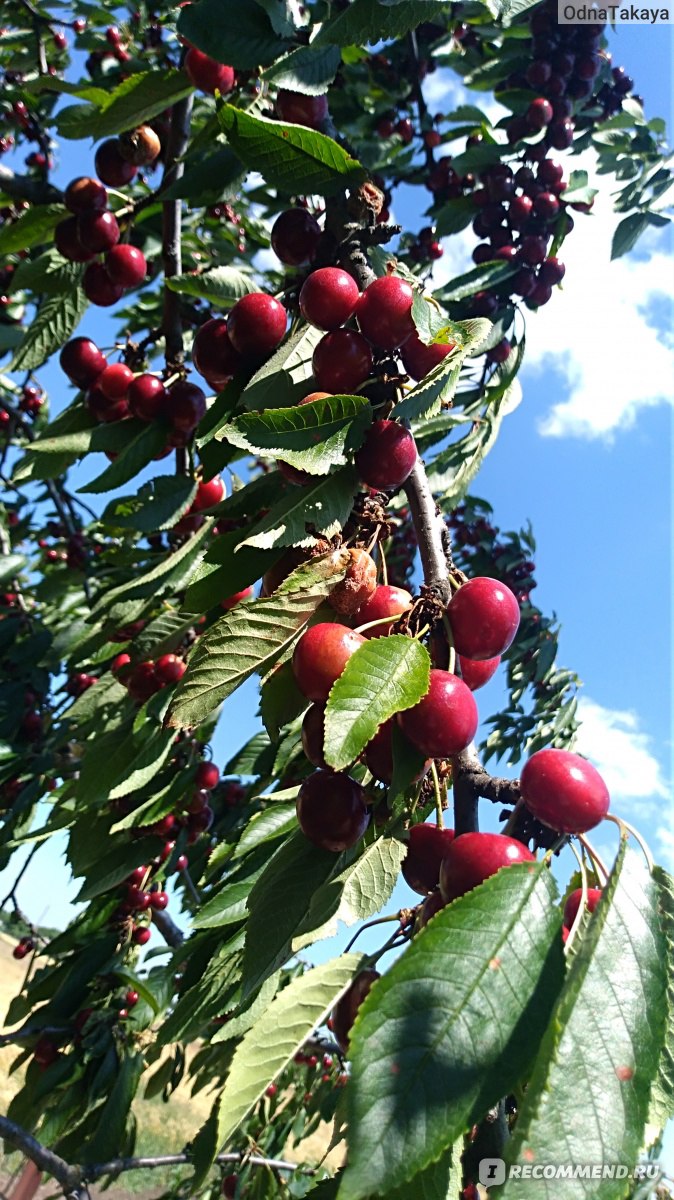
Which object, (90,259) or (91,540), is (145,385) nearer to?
(90,259)

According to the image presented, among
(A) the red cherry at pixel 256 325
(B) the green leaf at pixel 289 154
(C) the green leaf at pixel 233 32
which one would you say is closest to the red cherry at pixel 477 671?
(A) the red cherry at pixel 256 325

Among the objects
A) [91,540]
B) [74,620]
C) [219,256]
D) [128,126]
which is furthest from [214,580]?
[91,540]

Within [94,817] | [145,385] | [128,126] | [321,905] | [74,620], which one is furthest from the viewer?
[74,620]

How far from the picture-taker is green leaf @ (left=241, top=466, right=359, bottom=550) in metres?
0.90

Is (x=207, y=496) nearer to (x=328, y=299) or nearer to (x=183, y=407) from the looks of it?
(x=183, y=407)

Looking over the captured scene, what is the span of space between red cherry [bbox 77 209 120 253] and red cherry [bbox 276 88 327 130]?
52cm

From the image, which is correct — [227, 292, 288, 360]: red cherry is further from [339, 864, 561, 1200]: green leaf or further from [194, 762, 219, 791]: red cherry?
[194, 762, 219, 791]: red cherry

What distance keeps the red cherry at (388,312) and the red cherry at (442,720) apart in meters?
0.46

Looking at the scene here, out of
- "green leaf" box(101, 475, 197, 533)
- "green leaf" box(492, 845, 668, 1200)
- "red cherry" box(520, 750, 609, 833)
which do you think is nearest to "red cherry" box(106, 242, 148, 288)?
"green leaf" box(101, 475, 197, 533)

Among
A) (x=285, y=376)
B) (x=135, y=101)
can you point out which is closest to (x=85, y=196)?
(x=135, y=101)

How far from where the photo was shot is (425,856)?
2.83 ft

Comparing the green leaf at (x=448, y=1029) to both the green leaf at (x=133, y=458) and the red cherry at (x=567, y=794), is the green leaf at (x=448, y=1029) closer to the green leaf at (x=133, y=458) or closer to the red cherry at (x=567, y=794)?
the red cherry at (x=567, y=794)

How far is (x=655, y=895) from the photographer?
25.2 inches

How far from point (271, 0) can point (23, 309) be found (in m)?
3.19
